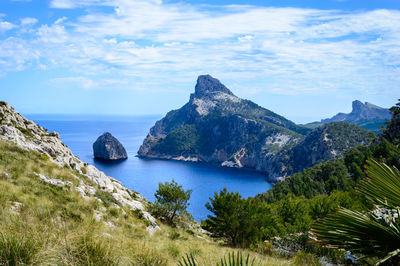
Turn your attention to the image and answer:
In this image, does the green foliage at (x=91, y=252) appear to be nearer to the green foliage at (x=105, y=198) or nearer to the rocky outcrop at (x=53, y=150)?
the rocky outcrop at (x=53, y=150)

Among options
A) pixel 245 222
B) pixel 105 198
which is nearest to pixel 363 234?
pixel 105 198

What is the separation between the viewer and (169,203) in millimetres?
30859

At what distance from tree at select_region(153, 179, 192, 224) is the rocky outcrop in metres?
2.00

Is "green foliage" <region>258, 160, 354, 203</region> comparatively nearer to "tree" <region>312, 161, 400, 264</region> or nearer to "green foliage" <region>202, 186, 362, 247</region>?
"green foliage" <region>202, 186, 362, 247</region>

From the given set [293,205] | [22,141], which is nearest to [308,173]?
[293,205]

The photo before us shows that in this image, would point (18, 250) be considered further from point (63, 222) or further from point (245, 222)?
point (245, 222)

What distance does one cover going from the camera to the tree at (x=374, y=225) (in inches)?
125

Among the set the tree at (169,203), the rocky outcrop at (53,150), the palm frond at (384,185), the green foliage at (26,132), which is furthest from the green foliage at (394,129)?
the palm frond at (384,185)

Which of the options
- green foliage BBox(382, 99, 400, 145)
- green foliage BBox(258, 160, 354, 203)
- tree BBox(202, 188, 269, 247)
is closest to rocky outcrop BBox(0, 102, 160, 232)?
tree BBox(202, 188, 269, 247)

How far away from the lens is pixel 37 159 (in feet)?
70.5

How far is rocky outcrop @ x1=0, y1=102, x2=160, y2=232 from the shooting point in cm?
2424

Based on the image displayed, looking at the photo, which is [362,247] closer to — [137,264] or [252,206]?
[137,264]

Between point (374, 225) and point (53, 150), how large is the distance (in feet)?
103

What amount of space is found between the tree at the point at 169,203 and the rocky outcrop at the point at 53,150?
2.00 meters
